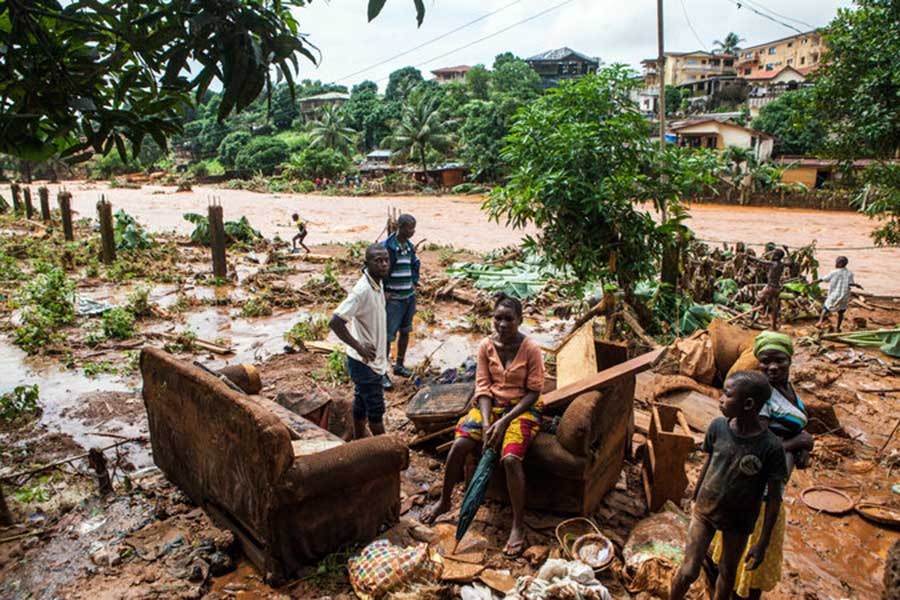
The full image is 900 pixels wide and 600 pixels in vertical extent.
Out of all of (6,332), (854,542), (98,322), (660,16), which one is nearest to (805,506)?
(854,542)

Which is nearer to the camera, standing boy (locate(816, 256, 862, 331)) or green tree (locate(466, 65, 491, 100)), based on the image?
standing boy (locate(816, 256, 862, 331))

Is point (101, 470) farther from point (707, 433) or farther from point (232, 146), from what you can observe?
point (232, 146)

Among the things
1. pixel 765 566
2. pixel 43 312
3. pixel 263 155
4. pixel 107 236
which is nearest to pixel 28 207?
pixel 107 236

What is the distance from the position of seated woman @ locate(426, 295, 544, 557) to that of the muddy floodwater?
13.6 meters

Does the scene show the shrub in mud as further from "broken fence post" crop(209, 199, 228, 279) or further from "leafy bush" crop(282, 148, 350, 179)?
"leafy bush" crop(282, 148, 350, 179)

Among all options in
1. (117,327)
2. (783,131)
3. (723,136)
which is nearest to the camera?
(117,327)

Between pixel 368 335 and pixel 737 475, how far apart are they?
8.99 feet

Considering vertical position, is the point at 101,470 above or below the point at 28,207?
below

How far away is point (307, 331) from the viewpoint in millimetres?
8484

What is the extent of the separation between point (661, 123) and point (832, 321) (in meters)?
5.89

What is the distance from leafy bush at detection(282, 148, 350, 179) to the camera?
45.2 m

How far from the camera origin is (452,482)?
393 cm

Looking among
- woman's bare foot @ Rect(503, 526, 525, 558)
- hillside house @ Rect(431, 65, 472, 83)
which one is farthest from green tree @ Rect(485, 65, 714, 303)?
hillside house @ Rect(431, 65, 472, 83)

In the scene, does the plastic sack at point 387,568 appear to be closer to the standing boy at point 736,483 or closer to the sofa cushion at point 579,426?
the sofa cushion at point 579,426
